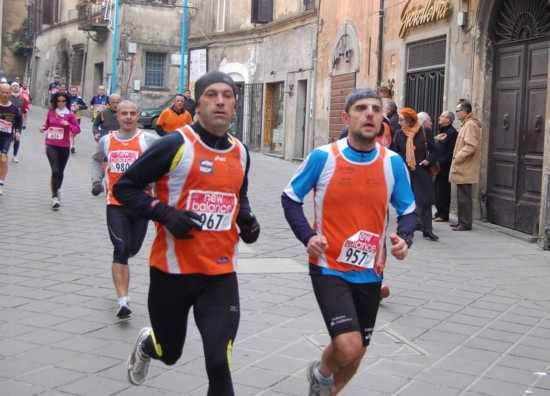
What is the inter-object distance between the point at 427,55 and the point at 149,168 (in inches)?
474

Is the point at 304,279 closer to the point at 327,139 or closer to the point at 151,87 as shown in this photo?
the point at 327,139

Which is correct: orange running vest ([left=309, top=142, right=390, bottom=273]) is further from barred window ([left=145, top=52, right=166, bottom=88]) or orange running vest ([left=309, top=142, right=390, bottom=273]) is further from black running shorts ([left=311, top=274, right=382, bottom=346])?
barred window ([left=145, top=52, right=166, bottom=88])

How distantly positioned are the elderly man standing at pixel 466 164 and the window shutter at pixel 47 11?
41927mm

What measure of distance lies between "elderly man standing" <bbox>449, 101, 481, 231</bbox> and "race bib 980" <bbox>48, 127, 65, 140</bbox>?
239 inches

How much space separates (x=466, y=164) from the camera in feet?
40.0

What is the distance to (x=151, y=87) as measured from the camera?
4034 centimetres

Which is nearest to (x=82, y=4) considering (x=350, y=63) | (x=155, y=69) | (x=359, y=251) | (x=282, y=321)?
(x=155, y=69)

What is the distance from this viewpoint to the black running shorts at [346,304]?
4.11m

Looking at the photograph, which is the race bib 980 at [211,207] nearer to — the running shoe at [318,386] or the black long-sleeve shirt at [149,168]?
the black long-sleeve shirt at [149,168]

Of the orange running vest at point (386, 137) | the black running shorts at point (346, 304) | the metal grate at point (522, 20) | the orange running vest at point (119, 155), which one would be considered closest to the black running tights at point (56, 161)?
the orange running vest at point (386, 137)

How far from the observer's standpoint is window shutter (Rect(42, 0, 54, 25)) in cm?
4935

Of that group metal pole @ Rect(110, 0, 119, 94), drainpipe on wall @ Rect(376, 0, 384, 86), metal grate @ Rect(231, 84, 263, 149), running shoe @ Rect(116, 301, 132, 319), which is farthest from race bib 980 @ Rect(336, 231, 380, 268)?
metal pole @ Rect(110, 0, 119, 94)

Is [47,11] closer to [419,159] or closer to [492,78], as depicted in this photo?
[492,78]

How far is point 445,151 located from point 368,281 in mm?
8968
